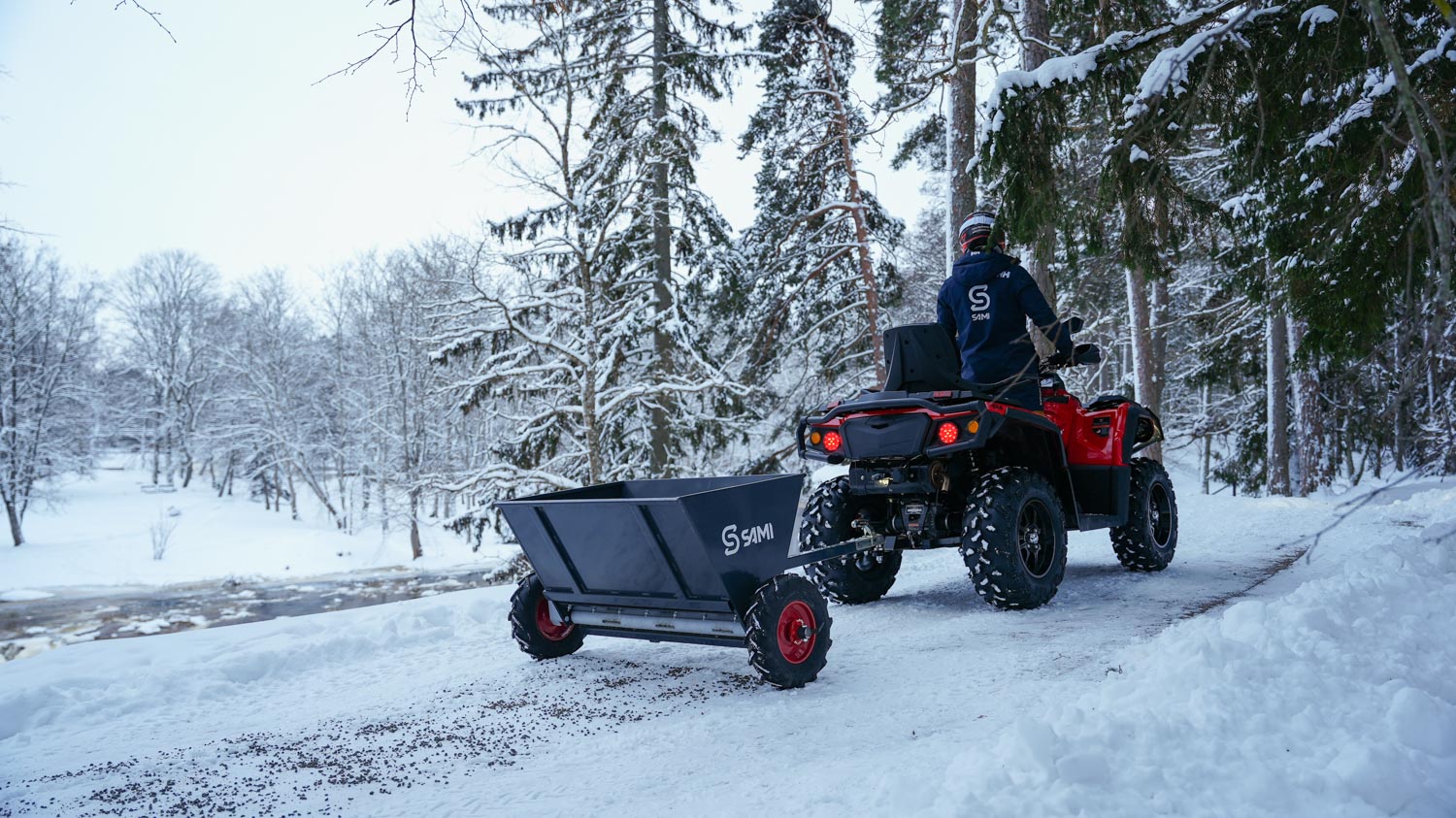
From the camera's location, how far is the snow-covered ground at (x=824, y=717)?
251 centimetres

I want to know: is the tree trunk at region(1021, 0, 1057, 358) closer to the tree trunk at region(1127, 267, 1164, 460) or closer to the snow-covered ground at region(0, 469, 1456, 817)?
the snow-covered ground at region(0, 469, 1456, 817)

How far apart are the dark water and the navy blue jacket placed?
11382 mm

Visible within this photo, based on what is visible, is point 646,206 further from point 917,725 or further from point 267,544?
point 267,544

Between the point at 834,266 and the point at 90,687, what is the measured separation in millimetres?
14696

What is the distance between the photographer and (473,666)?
16.0ft

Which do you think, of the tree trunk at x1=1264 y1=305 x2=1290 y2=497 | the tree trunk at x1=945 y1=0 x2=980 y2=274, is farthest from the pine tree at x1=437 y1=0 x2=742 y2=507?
the tree trunk at x1=1264 y1=305 x2=1290 y2=497

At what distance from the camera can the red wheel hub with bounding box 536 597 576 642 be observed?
4887 mm

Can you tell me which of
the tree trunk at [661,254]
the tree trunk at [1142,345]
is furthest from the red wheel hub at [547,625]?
the tree trunk at [1142,345]

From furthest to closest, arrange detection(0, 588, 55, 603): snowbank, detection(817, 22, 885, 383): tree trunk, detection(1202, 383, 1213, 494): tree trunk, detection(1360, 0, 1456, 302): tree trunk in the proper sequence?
detection(0, 588, 55, 603): snowbank, detection(1202, 383, 1213, 494): tree trunk, detection(817, 22, 885, 383): tree trunk, detection(1360, 0, 1456, 302): tree trunk

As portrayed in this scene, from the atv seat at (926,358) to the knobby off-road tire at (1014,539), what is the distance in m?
0.65

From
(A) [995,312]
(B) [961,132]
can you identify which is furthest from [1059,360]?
(B) [961,132]

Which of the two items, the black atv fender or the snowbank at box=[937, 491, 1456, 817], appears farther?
the black atv fender

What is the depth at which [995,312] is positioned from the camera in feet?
18.7

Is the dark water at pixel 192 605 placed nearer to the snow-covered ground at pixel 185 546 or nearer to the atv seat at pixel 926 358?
the snow-covered ground at pixel 185 546
